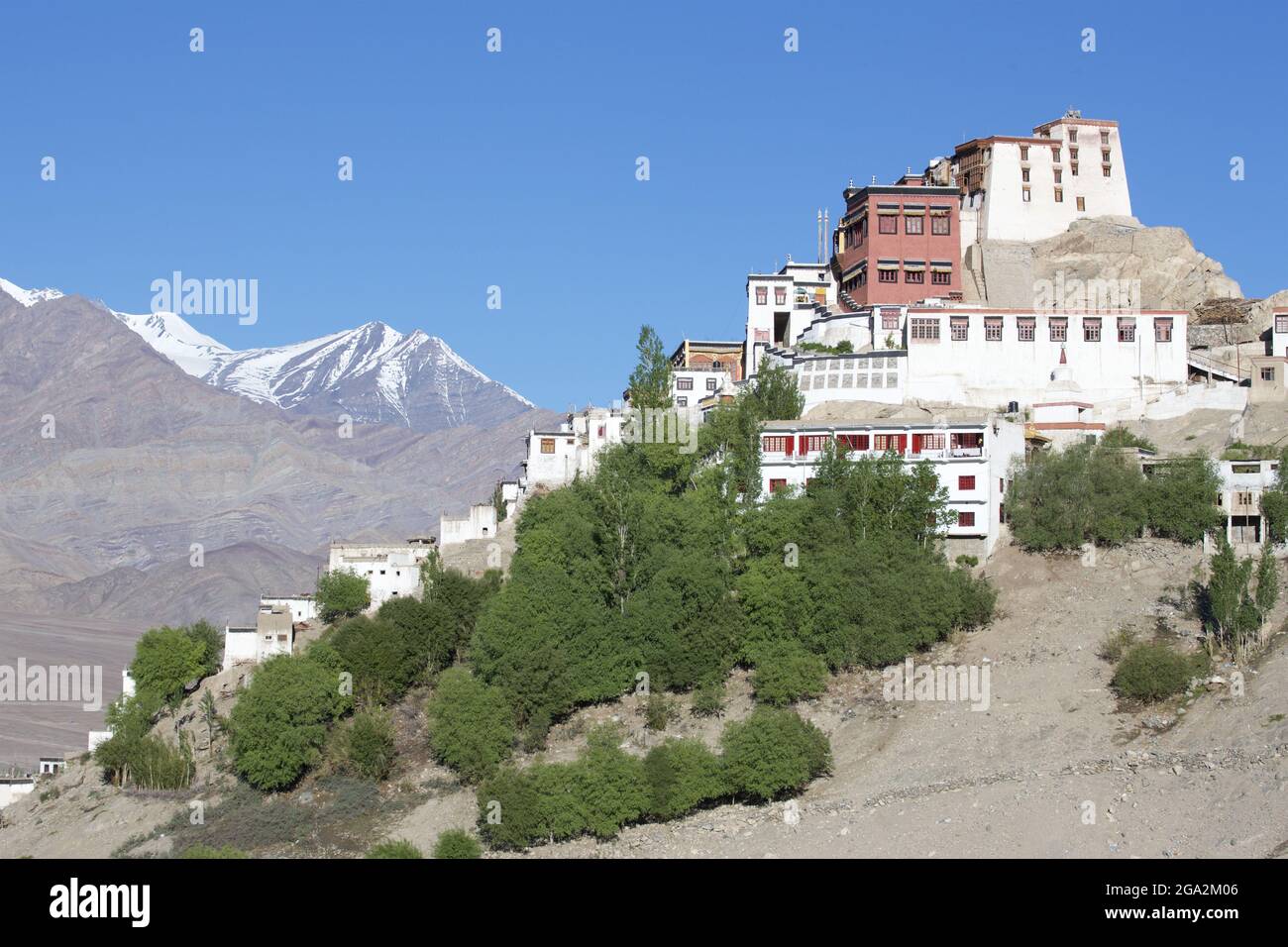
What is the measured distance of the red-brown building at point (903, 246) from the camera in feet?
284

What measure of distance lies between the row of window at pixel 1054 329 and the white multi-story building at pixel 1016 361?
4 centimetres

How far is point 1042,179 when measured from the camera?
308 ft

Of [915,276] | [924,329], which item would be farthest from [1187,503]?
[915,276]

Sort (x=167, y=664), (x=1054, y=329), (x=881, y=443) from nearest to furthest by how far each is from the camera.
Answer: (x=881, y=443), (x=167, y=664), (x=1054, y=329)

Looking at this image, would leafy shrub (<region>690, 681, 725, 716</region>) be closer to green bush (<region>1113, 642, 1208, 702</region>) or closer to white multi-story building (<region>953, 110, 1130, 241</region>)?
green bush (<region>1113, 642, 1208, 702</region>)

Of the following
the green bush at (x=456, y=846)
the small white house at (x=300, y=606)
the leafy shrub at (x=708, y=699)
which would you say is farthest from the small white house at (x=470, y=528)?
the green bush at (x=456, y=846)

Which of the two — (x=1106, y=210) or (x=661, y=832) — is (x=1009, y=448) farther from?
(x=1106, y=210)

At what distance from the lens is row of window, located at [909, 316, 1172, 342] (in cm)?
7800

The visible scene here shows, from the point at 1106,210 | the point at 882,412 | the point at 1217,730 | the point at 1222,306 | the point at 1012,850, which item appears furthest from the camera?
the point at 1106,210

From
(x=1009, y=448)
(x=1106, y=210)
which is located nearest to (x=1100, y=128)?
(x=1106, y=210)

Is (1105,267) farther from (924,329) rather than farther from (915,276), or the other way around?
(924,329)

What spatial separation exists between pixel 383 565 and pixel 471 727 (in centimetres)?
1683

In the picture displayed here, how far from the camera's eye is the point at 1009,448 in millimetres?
67812
